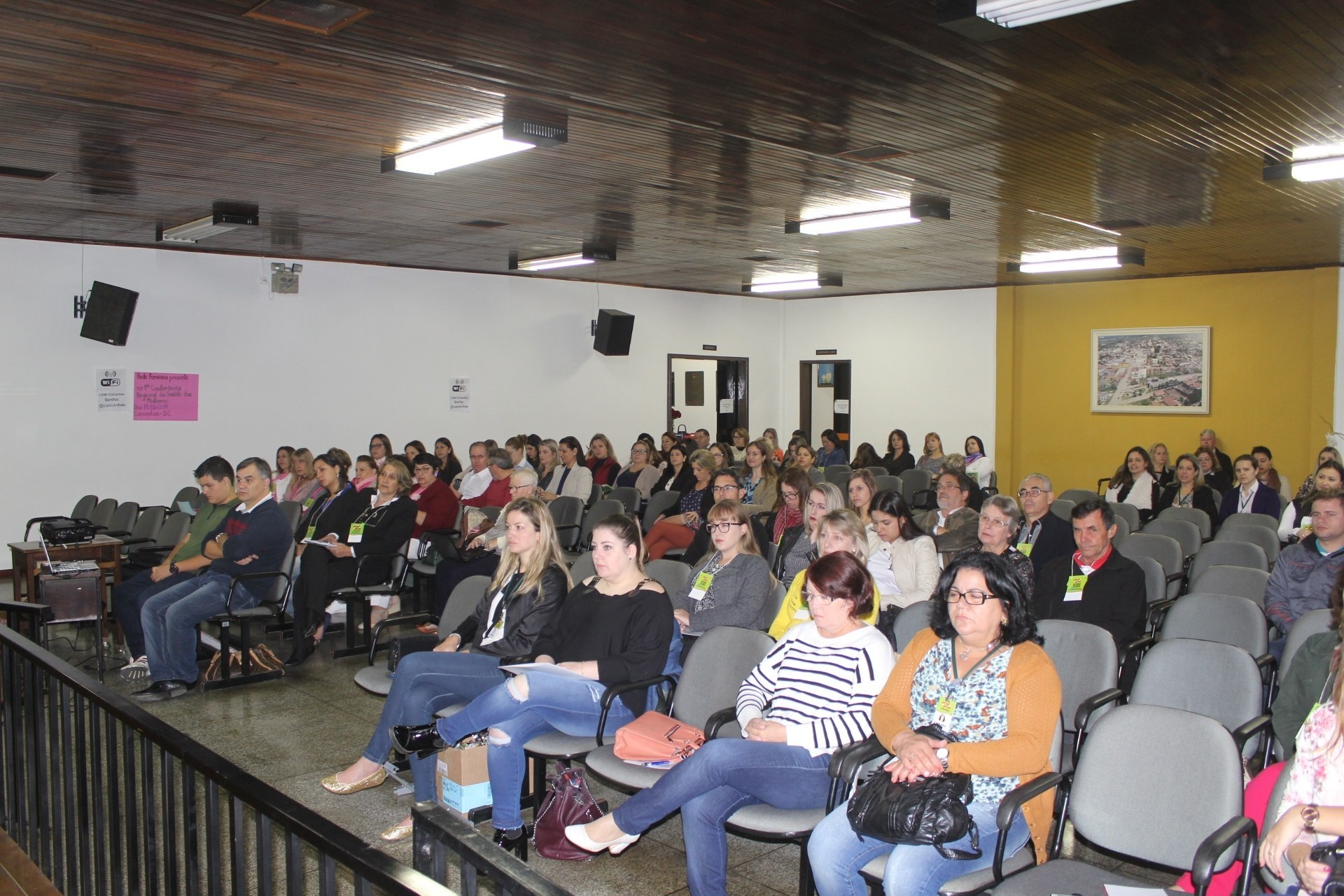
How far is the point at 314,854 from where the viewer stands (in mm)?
3750

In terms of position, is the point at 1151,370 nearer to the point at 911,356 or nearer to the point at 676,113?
the point at 911,356

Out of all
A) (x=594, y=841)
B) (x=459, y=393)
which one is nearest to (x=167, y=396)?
(x=459, y=393)

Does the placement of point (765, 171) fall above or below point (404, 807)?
above

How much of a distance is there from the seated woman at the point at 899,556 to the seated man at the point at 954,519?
0.62 m

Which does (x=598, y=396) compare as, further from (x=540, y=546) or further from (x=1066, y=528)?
(x=540, y=546)

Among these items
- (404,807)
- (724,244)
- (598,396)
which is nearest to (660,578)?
(404,807)

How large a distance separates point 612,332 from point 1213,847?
38.0ft

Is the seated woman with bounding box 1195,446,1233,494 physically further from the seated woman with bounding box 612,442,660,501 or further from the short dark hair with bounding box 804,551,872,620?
the short dark hair with bounding box 804,551,872,620

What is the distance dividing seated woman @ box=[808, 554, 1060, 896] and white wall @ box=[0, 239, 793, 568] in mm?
9285

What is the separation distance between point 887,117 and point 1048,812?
356 centimetres

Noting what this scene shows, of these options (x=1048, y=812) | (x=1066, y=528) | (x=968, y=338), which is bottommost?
(x=1048, y=812)

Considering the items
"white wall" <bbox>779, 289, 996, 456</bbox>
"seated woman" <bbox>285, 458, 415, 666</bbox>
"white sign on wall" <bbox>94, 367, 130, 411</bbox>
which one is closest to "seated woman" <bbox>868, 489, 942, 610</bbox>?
"seated woman" <bbox>285, 458, 415, 666</bbox>

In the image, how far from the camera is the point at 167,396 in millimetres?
10414

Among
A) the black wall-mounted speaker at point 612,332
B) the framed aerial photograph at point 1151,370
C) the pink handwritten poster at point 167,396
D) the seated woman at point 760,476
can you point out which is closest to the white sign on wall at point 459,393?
the black wall-mounted speaker at point 612,332
